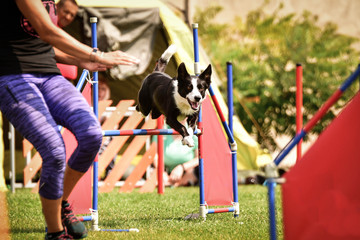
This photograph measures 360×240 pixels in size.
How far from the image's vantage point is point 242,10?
491 inches

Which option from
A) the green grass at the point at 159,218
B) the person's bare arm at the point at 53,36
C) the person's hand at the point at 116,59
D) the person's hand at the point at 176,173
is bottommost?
the green grass at the point at 159,218

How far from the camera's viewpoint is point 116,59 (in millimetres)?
2332

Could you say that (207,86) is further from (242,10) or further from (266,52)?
(242,10)

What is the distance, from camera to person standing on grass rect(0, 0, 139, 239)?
2.34m

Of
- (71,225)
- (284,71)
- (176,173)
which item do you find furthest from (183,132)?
(284,71)

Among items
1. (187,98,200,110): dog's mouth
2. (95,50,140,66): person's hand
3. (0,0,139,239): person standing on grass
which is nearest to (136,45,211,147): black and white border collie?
(187,98,200,110): dog's mouth

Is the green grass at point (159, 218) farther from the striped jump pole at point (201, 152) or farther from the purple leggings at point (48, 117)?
the purple leggings at point (48, 117)

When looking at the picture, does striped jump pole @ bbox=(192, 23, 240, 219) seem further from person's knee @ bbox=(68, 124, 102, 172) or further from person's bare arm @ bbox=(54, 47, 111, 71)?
person's knee @ bbox=(68, 124, 102, 172)

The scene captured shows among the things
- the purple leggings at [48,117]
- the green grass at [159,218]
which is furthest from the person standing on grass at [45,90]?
the green grass at [159,218]

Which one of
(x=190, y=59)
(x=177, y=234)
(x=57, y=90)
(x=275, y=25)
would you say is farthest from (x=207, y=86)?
(x=275, y=25)

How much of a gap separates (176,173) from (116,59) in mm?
5004

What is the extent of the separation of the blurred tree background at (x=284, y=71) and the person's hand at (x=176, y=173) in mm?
1717

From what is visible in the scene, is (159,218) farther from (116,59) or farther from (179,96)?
(116,59)

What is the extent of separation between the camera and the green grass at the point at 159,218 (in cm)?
332
